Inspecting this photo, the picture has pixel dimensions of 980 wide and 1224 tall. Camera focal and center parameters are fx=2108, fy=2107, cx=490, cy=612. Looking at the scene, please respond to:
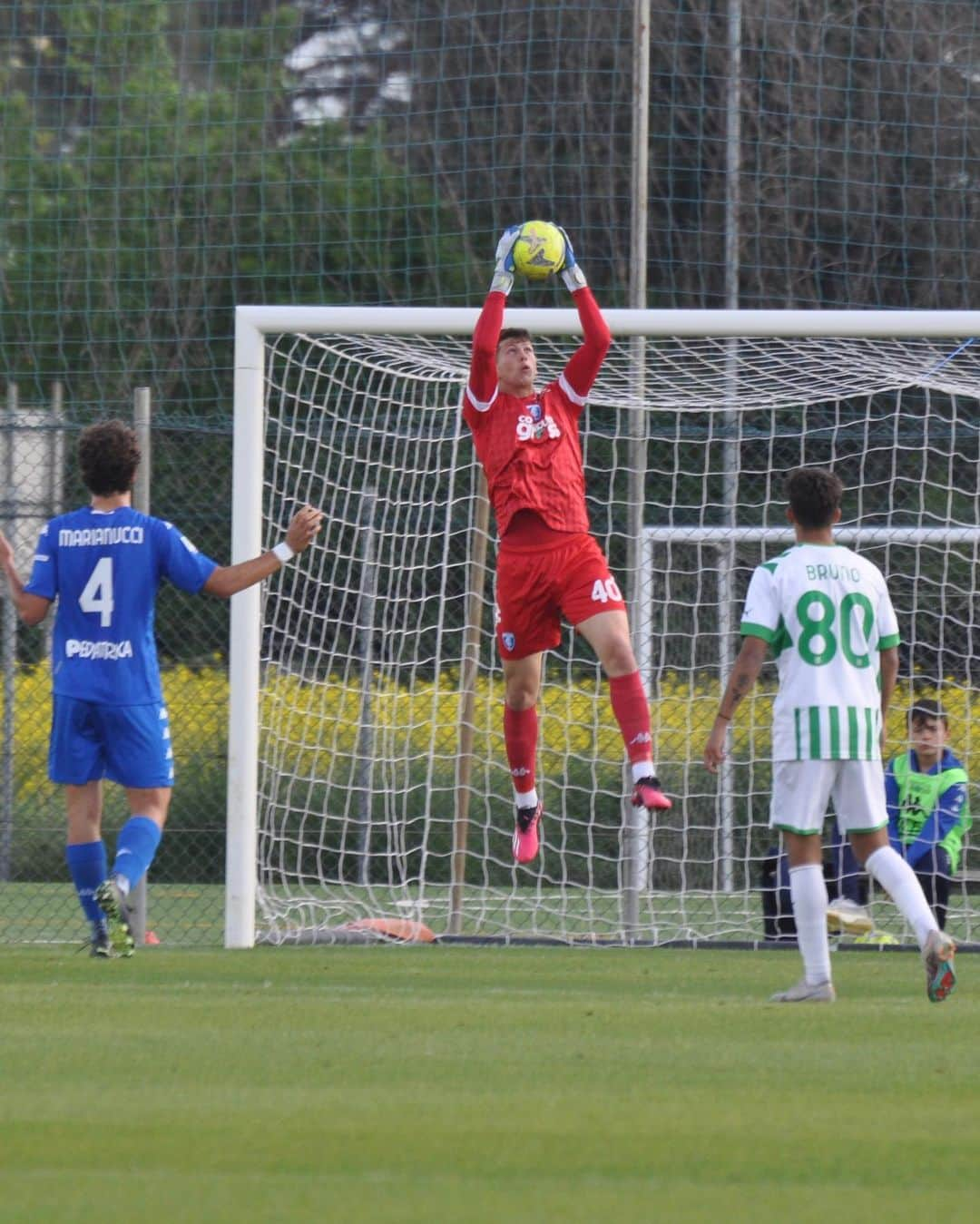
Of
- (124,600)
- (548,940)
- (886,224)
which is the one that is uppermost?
(886,224)

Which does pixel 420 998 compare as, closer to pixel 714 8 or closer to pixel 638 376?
pixel 638 376

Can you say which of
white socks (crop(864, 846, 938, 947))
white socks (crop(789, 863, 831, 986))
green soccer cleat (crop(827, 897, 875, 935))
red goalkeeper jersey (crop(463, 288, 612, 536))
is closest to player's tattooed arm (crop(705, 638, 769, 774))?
white socks (crop(789, 863, 831, 986))

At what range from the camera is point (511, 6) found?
19.9 meters

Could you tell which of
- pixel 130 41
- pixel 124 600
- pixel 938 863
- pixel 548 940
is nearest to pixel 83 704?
pixel 124 600

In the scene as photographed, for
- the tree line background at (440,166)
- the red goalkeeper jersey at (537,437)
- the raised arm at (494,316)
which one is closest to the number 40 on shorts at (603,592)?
the red goalkeeper jersey at (537,437)

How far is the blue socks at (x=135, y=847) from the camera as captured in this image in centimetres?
841

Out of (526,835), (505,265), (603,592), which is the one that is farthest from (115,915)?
(505,265)

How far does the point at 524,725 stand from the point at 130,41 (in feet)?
47.1

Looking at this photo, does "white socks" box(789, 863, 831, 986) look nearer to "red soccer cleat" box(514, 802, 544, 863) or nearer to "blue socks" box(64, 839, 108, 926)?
"red soccer cleat" box(514, 802, 544, 863)

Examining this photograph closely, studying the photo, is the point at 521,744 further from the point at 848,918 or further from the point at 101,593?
the point at 848,918

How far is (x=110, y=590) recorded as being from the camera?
27.7ft

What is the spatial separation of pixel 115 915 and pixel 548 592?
85.9 inches

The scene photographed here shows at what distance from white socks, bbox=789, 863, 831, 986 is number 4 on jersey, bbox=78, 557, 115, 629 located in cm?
298

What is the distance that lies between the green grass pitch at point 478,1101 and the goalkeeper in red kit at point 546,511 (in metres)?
1.34
